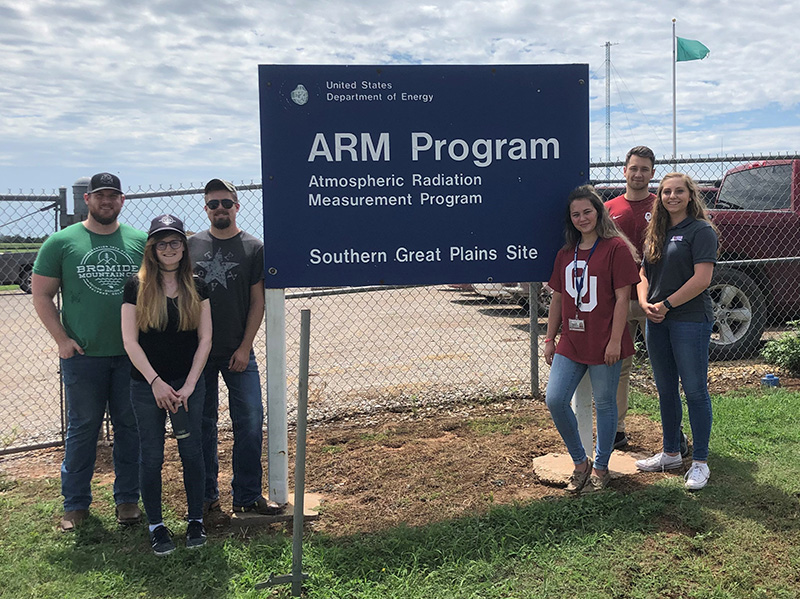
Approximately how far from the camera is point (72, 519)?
3.66m

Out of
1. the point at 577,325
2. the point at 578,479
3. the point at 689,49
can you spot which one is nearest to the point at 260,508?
the point at 578,479

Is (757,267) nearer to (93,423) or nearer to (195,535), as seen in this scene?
(195,535)

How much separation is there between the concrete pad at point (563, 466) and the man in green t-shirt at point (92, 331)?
2.39 meters

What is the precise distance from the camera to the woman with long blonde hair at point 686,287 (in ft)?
12.4

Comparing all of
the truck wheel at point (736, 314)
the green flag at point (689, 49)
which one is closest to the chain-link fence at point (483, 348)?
the truck wheel at point (736, 314)

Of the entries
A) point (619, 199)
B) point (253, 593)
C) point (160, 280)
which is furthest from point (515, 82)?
point (253, 593)

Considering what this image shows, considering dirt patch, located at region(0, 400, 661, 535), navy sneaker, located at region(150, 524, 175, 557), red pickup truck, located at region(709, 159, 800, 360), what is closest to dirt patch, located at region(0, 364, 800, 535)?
dirt patch, located at region(0, 400, 661, 535)

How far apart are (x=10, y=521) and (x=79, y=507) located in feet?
1.29

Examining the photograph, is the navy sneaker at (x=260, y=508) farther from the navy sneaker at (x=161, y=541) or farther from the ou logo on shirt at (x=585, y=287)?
the ou logo on shirt at (x=585, y=287)

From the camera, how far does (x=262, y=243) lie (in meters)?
3.70

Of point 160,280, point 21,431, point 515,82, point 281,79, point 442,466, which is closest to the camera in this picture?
point 160,280

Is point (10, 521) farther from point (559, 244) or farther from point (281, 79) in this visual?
point (559, 244)

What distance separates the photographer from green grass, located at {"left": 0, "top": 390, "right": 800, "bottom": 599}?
2.87m

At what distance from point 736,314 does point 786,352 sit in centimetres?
70
